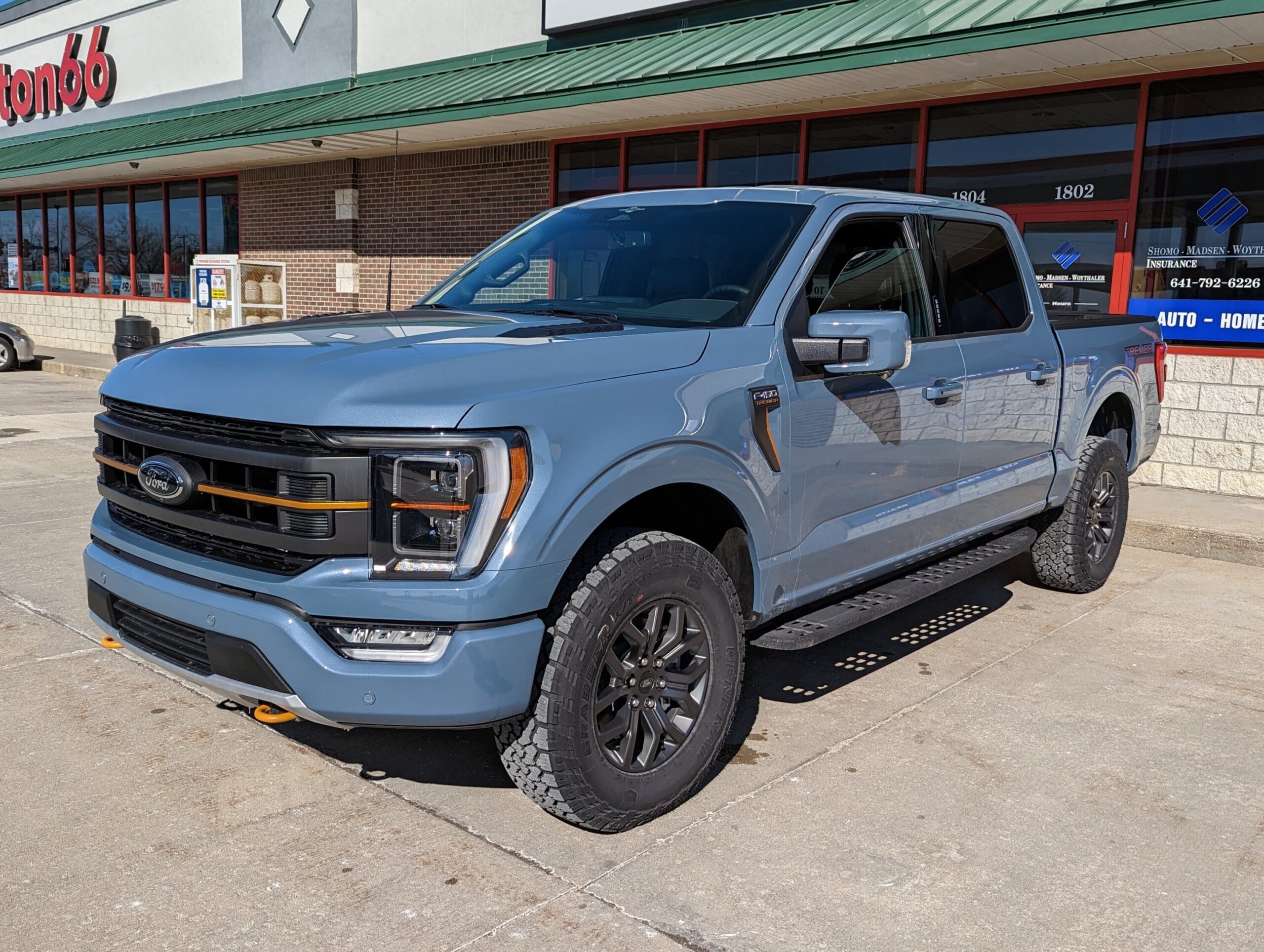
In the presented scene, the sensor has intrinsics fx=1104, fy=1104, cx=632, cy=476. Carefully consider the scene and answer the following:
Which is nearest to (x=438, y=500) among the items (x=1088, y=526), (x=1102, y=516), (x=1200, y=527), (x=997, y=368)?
(x=997, y=368)

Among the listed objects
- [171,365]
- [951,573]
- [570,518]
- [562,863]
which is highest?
[171,365]

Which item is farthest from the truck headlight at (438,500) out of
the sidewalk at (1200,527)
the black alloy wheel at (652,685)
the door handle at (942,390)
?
the sidewalk at (1200,527)

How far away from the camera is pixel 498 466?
2.91 meters

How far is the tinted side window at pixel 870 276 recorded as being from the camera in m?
4.17

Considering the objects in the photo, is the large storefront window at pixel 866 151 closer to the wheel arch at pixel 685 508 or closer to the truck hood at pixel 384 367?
the wheel arch at pixel 685 508

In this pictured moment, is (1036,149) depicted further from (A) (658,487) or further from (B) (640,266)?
(A) (658,487)

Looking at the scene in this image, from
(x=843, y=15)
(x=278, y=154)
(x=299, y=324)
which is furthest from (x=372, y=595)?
(x=278, y=154)

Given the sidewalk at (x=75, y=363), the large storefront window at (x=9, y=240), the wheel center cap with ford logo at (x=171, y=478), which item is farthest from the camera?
→ the large storefront window at (x=9, y=240)

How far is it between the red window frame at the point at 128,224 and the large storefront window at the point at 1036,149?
12.8 meters

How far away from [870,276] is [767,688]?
1.78m

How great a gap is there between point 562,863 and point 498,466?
3.94ft

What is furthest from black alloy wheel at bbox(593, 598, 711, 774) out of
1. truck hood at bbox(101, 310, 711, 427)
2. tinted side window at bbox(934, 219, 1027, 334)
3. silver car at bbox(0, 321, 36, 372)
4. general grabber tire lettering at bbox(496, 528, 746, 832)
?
silver car at bbox(0, 321, 36, 372)

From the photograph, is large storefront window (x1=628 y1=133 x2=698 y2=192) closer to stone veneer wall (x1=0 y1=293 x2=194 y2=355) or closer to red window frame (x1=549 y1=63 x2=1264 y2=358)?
red window frame (x1=549 y1=63 x2=1264 y2=358)

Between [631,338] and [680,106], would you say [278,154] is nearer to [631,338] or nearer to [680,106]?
[680,106]
